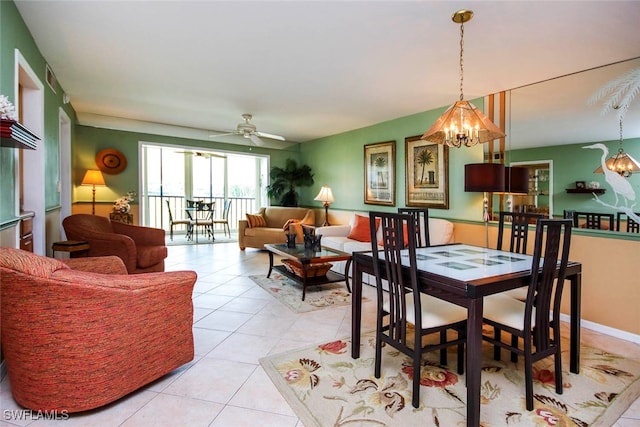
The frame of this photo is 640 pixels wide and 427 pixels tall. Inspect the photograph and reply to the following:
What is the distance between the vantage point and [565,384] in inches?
79.7

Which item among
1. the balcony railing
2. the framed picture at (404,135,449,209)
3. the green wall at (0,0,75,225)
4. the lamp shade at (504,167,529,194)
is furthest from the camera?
the balcony railing

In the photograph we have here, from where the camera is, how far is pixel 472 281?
1646 millimetres

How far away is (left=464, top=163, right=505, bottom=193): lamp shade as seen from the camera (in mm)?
3307

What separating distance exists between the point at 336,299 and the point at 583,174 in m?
2.64

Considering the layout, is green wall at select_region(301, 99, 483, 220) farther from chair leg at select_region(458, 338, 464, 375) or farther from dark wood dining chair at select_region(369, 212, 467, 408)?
dark wood dining chair at select_region(369, 212, 467, 408)

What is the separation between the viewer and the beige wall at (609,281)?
9.00ft

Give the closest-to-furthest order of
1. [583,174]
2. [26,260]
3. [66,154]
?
[26,260]
[583,174]
[66,154]

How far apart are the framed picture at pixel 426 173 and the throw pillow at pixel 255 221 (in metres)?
3.04

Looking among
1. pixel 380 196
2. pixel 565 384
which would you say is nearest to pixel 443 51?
pixel 565 384

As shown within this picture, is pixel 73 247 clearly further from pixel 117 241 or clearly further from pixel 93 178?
pixel 93 178

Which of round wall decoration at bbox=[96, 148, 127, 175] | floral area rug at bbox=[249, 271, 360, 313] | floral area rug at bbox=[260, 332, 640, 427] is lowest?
floral area rug at bbox=[260, 332, 640, 427]

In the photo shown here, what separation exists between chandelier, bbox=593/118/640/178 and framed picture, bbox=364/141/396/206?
9.04ft

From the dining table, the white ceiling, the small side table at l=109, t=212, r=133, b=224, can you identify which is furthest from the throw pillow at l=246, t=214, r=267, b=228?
the dining table

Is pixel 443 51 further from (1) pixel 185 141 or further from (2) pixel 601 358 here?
(1) pixel 185 141
